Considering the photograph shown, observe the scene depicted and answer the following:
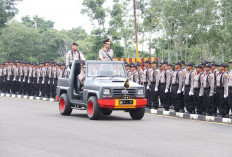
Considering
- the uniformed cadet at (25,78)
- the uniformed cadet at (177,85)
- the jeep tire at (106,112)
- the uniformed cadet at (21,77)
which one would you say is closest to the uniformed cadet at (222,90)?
the uniformed cadet at (177,85)

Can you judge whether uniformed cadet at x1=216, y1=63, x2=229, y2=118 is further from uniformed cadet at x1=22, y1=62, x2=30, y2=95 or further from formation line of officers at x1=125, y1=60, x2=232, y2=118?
uniformed cadet at x1=22, y1=62, x2=30, y2=95

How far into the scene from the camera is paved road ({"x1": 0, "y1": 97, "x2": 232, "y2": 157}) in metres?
8.77

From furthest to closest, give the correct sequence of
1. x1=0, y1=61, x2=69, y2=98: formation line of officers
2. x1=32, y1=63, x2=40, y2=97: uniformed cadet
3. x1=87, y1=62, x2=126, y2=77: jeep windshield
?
1. x1=32, y1=63, x2=40, y2=97: uniformed cadet
2. x1=0, y1=61, x2=69, y2=98: formation line of officers
3. x1=87, y1=62, x2=126, y2=77: jeep windshield

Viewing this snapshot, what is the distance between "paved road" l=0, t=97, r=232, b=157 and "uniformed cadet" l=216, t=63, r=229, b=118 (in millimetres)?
1646

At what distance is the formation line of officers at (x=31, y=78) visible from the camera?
28062 millimetres

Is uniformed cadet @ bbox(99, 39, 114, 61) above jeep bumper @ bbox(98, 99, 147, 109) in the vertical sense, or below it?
above

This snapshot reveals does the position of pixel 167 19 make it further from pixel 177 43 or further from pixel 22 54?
pixel 22 54

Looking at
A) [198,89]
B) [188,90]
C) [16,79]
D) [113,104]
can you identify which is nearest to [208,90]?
[198,89]

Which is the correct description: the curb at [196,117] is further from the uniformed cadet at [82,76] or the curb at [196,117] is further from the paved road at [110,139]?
the uniformed cadet at [82,76]

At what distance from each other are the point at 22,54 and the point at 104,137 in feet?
256

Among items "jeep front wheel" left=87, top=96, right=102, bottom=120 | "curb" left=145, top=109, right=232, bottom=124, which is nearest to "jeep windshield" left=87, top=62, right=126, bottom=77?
"jeep front wheel" left=87, top=96, right=102, bottom=120

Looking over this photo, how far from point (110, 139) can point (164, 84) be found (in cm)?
905

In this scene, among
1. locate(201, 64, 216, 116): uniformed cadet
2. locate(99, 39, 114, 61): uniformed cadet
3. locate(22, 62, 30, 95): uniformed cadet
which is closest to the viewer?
locate(201, 64, 216, 116): uniformed cadet

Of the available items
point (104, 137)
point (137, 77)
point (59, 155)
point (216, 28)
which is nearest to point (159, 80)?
point (137, 77)
